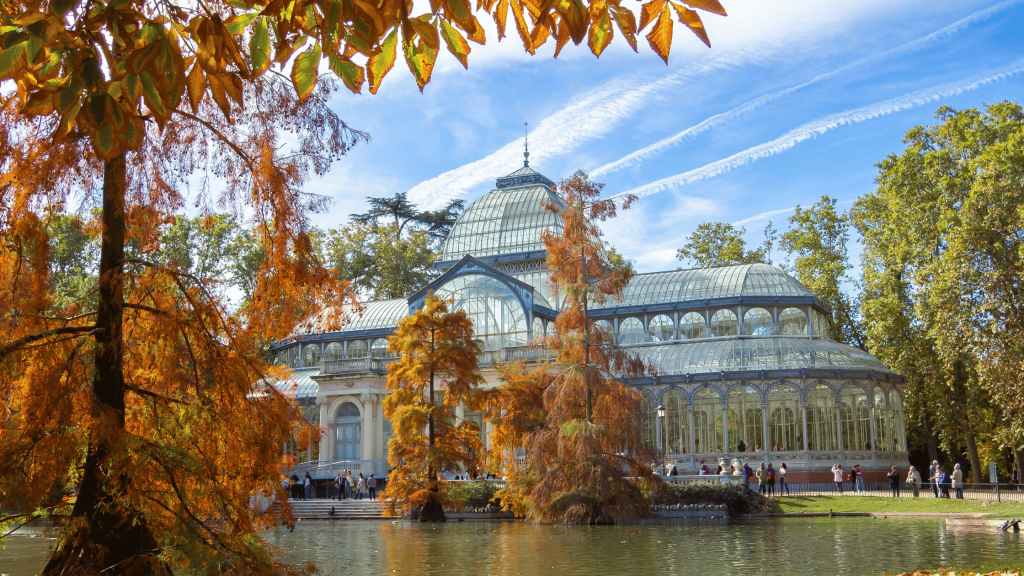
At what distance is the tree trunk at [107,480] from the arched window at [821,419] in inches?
1283

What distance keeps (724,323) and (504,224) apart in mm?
12720

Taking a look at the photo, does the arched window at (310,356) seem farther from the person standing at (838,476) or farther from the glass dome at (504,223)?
the person standing at (838,476)

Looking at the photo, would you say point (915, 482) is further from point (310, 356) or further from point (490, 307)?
point (310, 356)

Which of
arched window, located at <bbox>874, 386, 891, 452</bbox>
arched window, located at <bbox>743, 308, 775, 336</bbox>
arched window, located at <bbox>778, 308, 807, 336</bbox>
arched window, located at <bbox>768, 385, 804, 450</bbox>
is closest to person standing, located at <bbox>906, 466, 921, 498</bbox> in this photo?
arched window, located at <bbox>874, 386, 891, 452</bbox>

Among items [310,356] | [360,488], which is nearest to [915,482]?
[360,488]

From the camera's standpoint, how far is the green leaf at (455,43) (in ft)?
15.2

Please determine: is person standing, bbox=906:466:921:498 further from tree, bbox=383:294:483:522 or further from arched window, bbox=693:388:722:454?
tree, bbox=383:294:483:522

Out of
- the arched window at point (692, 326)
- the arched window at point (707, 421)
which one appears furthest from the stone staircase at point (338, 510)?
the arched window at point (692, 326)

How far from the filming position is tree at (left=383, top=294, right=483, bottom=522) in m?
29.0

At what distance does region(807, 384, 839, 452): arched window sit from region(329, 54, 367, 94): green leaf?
115ft

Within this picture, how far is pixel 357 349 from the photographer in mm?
48906

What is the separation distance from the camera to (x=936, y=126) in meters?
41.8

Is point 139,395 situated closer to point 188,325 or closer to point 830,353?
point 188,325

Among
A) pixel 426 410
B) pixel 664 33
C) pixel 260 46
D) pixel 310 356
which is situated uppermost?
pixel 310 356
